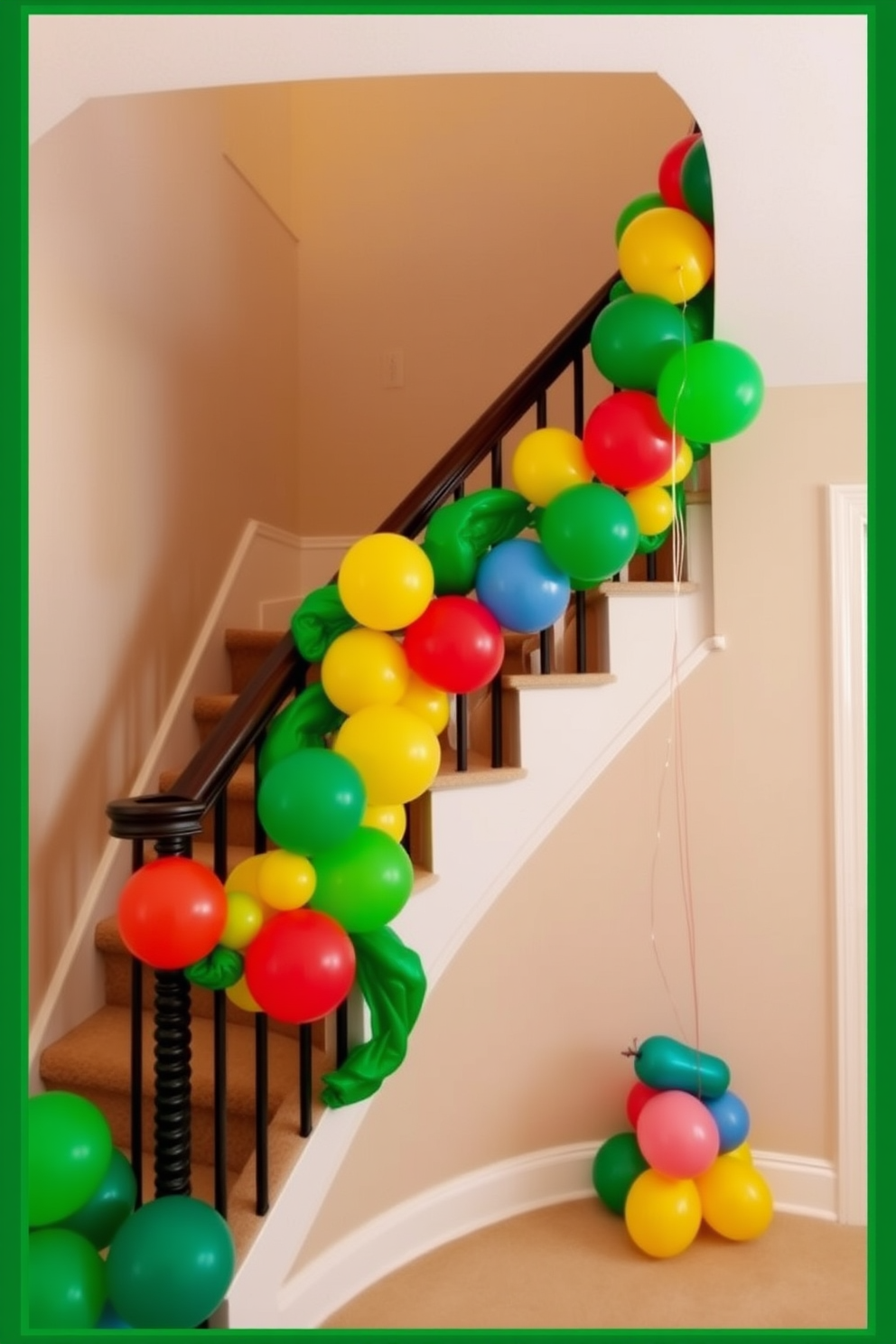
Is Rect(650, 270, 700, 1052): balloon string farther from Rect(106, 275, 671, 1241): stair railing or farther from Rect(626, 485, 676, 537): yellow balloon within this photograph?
Rect(106, 275, 671, 1241): stair railing

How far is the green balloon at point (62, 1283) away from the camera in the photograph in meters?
1.54

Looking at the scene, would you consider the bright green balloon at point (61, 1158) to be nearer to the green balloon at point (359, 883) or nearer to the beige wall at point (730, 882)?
the green balloon at point (359, 883)

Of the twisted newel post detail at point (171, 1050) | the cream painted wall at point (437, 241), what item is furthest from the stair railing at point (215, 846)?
the cream painted wall at point (437, 241)

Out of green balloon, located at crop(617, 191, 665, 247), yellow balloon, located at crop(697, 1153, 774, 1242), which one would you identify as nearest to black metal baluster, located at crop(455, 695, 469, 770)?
yellow balloon, located at crop(697, 1153, 774, 1242)

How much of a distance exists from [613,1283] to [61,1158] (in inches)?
52.4

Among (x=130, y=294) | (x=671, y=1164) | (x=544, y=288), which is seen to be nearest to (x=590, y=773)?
(x=671, y=1164)

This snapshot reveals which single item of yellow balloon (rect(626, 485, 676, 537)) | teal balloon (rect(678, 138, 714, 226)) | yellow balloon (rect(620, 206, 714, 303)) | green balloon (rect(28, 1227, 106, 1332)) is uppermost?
teal balloon (rect(678, 138, 714, 226))

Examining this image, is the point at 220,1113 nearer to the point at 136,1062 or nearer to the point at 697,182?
the point at 136,1062

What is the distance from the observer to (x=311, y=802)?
1.73 m

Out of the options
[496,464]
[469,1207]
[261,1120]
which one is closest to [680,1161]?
[469,1207]

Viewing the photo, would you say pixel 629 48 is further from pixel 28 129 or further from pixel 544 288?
pixel 544 288

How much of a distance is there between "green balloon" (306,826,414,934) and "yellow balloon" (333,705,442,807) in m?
0.11

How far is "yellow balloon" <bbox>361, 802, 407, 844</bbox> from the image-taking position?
195 cm

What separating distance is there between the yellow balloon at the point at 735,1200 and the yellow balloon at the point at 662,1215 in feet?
0.14
